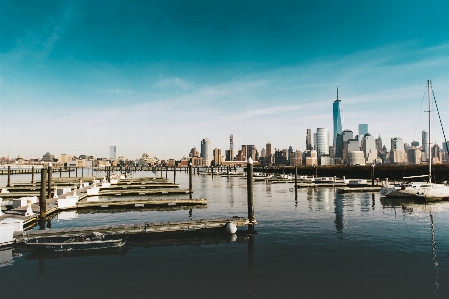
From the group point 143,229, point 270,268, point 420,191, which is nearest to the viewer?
point 270,268

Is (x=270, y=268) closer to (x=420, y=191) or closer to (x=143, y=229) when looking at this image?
(x=143, y=229)

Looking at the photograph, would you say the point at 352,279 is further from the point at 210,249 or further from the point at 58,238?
the point at 58,238

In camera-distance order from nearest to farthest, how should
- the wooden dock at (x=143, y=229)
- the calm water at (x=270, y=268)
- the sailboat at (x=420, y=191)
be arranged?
1. the calm water at (x=270, y=268)
2. the wooden dock at (x=143, y=229)
3. the sailboat at (x=420, y=191)

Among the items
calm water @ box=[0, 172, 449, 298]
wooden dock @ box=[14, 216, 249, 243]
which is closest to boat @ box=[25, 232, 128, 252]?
wooden dock @ box=[14, 216, 249, 243]

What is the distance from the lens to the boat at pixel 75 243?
729 inches

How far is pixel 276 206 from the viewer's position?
37062 mm

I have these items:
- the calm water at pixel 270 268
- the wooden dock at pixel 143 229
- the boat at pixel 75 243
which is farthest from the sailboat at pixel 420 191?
the boat at pixel 75 243

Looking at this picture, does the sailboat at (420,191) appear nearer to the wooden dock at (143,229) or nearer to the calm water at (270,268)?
the calm water at (270,268)

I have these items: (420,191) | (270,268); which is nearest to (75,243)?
(270,268)

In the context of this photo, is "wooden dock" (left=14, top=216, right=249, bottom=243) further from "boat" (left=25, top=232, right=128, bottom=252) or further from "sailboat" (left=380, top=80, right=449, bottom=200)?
"sailboat" (left=380, top=80, right=449, bottom=200)

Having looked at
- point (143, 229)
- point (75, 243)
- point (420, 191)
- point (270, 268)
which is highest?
point (420, 191)

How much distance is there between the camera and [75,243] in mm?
18281

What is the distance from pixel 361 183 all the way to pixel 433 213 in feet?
96.2

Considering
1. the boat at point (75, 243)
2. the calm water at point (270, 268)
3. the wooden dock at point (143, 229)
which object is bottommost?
the calm water at point (270, 268)
